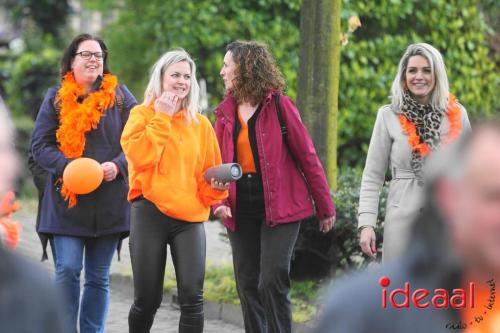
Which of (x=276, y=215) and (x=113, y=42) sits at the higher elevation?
(x=113, y=42)

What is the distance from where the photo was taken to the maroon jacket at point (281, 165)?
20.2ft

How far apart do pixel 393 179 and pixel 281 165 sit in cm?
69

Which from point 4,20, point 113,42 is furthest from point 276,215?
point 4,20

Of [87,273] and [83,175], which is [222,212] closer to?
[83,175]

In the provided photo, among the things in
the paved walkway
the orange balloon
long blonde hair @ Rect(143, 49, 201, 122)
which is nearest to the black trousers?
long blonde hair @ Rect(143, 49, 201, 122)

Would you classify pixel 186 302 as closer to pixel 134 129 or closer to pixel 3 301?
pixel 134 129

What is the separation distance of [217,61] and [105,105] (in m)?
4.96

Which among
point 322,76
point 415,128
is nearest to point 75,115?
point 415,128

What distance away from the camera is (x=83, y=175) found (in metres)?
6.07

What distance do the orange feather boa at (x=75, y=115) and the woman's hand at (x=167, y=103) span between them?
0.53m

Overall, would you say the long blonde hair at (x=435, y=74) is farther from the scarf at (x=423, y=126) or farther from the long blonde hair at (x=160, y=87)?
the long blonde hair at (x=160, y=87)

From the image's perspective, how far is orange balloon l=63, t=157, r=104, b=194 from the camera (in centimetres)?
606

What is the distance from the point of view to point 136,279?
5965 millimetres

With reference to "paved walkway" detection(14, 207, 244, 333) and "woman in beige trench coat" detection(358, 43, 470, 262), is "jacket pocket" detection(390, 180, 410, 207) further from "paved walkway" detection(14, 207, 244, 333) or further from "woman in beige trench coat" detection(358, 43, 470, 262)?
"paved walkway" detection(14, 207, 244, 333)
